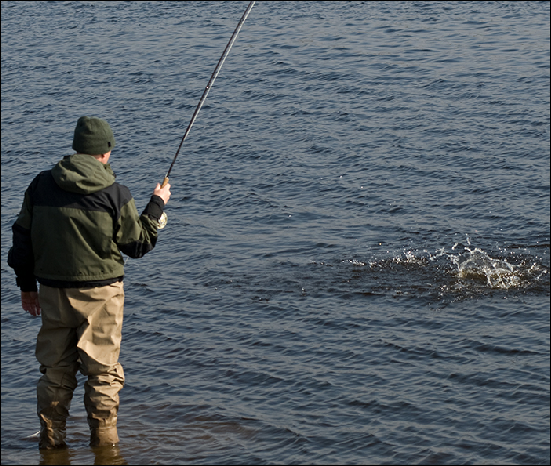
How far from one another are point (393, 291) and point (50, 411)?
354cm

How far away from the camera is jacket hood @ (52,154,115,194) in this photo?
14.6ft

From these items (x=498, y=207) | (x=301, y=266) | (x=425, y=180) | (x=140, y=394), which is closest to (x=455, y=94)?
(x=425, y=180)

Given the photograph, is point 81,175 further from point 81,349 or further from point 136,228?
point 81,349

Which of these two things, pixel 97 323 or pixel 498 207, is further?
pixel 498 207

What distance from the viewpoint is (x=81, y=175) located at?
445 cm

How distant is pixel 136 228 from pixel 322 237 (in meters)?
4.34

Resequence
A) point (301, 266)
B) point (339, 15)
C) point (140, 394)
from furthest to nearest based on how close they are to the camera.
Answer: point (339, 15) < point (301, 266) < point (140, 394)

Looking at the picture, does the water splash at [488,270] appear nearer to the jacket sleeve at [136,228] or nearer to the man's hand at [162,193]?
the man's hand at [162,193]

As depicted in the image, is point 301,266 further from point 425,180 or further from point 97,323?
point 97,323

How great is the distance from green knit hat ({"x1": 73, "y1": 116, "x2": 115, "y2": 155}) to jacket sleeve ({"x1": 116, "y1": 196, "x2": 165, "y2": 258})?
0.35 m

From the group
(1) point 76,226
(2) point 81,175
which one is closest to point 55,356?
(1) point 76,226

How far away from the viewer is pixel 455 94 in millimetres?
12984

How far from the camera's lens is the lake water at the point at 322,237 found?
5453 mm

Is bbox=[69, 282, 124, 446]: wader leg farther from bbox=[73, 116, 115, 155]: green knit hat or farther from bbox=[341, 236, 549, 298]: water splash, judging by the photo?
bbox=[341, 236, 549, 298]: water splash
